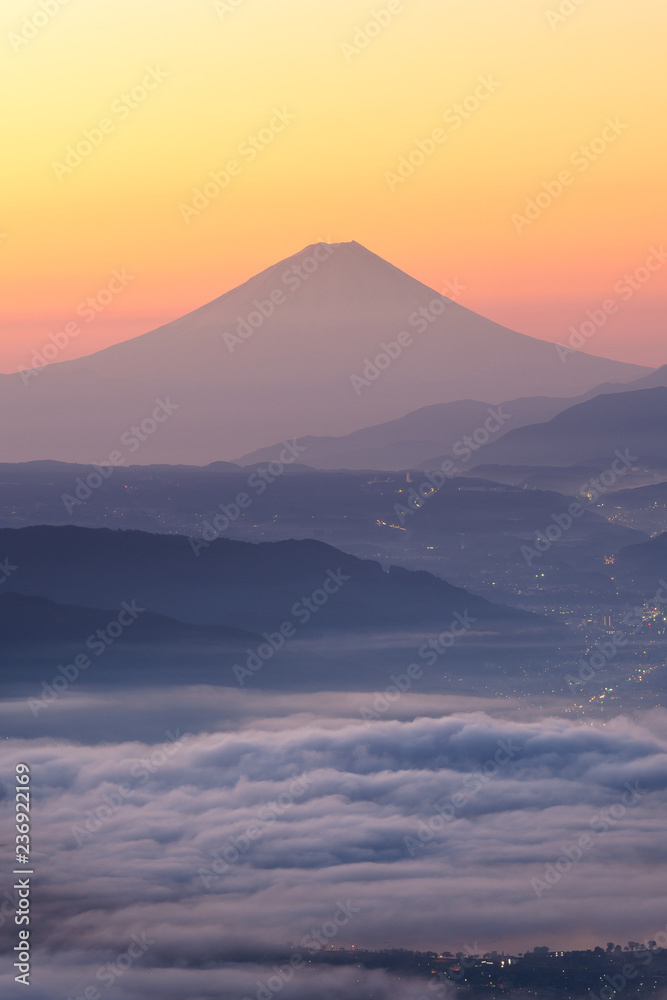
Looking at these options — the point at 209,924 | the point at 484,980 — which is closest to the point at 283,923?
the point at 209,924

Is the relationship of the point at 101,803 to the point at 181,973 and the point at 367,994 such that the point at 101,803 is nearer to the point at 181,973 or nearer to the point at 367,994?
the point at 181,973

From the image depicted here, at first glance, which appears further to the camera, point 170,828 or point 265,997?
point 170,828

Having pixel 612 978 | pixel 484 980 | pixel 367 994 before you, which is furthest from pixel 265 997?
pixel 612 978

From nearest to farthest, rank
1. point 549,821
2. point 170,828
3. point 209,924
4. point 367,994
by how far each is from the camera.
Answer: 1. point 367,994
2. point 209,924
3. point 170,828
4. point 549,821

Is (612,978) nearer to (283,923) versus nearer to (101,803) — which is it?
(283,923)

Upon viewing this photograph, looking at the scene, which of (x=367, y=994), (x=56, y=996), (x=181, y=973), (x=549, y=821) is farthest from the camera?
(x=549, y=821)

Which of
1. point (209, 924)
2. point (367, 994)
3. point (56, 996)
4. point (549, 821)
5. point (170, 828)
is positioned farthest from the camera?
point (549, 821)

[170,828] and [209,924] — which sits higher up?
[170,828]

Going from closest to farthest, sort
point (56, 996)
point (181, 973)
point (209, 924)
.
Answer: point (56, 996) → point (181, 973) → point (209, 924)

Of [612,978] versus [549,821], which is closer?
[612,978]
